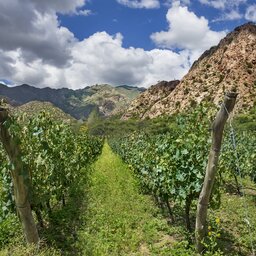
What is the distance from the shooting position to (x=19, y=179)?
7.62 meters

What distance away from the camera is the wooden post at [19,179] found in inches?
278

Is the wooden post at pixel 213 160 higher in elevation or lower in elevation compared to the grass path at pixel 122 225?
higher

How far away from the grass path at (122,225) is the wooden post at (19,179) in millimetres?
1665

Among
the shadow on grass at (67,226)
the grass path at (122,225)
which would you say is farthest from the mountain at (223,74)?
the shadow on grass at (67,226)

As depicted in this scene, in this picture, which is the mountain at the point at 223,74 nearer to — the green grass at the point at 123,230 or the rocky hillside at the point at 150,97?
the rocky hillside at the point at 150,97

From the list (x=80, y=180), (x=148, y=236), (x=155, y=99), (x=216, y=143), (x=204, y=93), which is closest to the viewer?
(x=216, y=143)

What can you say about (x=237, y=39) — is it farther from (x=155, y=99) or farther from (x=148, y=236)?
(x=148, y=236)

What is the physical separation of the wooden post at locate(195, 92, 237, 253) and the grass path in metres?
1.22

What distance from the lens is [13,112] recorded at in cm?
735

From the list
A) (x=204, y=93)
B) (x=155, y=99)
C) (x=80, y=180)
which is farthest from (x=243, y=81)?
(x=80, y=180)

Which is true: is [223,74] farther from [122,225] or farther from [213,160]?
[213,160]

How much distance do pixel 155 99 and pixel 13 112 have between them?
463ft

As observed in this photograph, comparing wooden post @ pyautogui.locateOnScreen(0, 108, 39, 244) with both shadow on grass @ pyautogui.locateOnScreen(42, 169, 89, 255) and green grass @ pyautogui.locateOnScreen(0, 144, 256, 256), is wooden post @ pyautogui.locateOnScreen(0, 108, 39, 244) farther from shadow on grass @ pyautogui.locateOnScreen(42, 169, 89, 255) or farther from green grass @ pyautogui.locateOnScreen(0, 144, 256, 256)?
shadow on grass @ pyautogui.locateOnScreen(42, 169, 89, 255)

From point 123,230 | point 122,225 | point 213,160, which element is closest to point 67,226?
point 122,225
